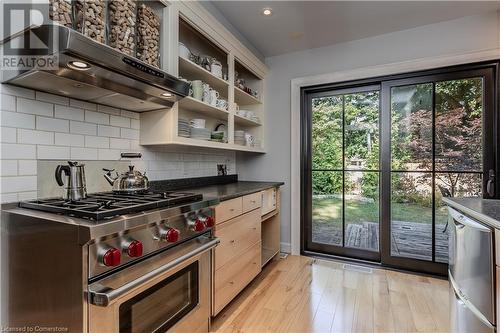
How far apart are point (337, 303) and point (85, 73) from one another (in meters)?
2.26

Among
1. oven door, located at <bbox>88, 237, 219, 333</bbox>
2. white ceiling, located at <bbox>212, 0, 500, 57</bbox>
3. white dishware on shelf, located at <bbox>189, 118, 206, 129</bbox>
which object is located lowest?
oven door, located at <bbox>88, 237, 219, 333</bbox>

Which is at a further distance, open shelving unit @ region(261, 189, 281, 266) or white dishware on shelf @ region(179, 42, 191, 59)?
open shelving unit @ region(261, 189, 281, 266)

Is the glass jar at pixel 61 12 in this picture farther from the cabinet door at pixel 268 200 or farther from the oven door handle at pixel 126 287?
the cabinet door at pixel 268 200

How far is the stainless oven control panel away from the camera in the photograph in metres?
0.95

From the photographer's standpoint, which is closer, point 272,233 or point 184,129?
point 184,129

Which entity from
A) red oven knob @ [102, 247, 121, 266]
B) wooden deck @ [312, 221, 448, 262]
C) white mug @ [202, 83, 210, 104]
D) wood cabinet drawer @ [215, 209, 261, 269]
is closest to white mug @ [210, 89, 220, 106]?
white mug @ [202, 83, 210, 104]

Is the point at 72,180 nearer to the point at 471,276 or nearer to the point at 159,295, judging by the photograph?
the point at 159,295

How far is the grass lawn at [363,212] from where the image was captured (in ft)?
8.60

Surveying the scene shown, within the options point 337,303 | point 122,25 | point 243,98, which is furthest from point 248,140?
point 337,303

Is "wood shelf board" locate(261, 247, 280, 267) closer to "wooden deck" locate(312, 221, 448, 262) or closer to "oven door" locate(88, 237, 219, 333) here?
"wooden deck" locate(312, 221, 448, 262)

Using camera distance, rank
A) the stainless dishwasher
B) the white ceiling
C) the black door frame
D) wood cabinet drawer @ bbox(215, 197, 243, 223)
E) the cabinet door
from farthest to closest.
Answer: the cabinet door → the black door frame → the white ceiling → wood cabinet drawer @ bbox(215, 197, 243, 223) → the stainless dishwasher

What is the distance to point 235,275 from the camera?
75.7 inches

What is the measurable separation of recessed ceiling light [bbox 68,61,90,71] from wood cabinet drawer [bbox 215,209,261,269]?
1135mm

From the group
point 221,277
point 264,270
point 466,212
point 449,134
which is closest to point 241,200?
point 221,277
